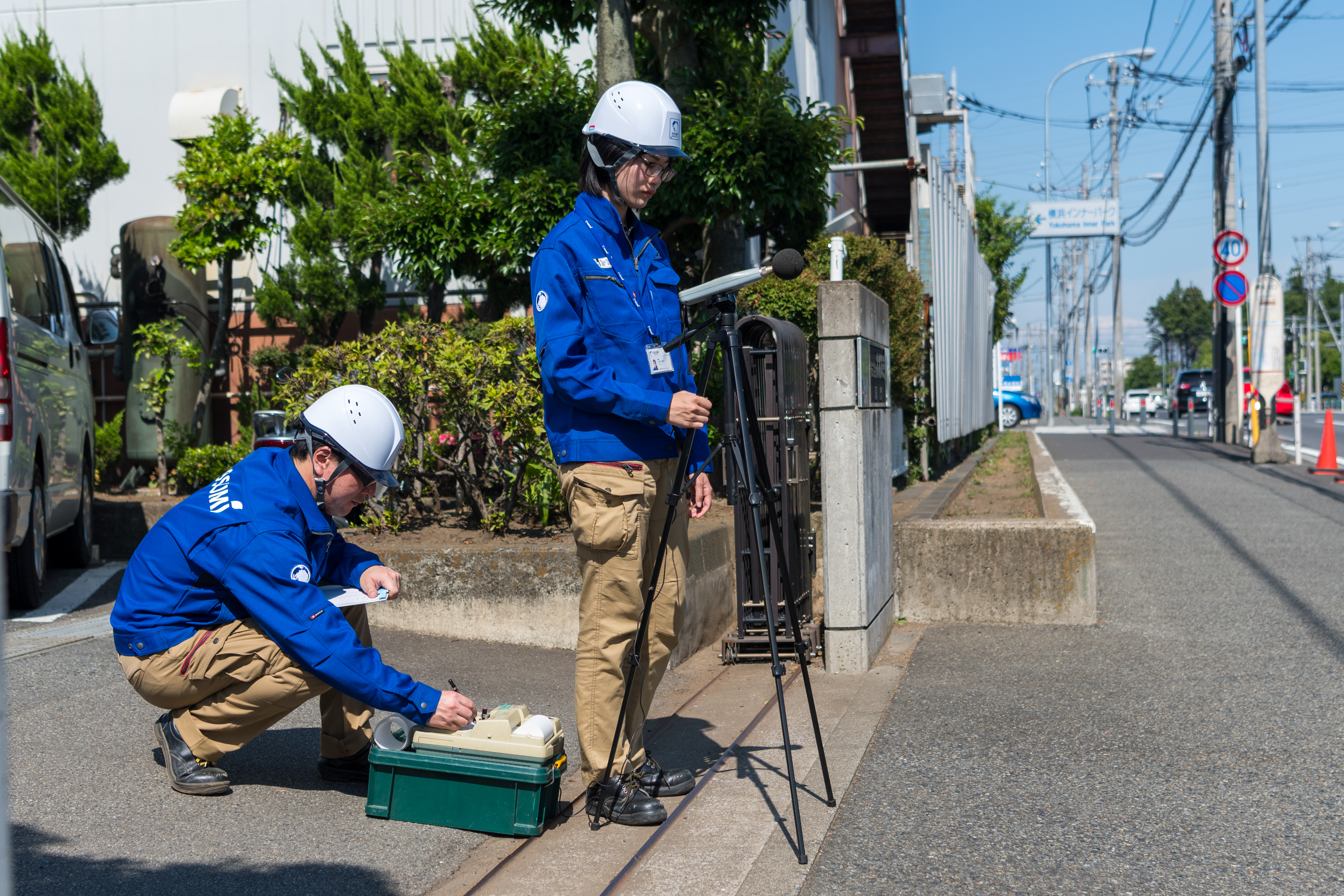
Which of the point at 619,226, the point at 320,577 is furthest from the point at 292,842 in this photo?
the point at 619,226

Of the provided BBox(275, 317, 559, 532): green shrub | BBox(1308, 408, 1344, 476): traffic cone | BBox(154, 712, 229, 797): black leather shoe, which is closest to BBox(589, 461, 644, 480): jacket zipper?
BBox(154, 712, 229, 797): black leather shoe

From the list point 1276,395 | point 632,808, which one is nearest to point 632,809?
point 632,808

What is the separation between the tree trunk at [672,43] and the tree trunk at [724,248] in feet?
3.26

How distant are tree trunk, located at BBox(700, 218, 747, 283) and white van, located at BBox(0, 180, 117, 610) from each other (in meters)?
4.50

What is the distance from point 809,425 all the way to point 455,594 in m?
1.98

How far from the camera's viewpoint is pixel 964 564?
250 inches

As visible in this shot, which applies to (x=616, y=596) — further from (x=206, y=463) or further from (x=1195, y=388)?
(x=1195, y=388)

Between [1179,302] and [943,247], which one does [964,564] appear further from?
[1179,302]

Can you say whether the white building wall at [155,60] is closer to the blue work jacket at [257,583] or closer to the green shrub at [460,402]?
the green shrub at [460,402]

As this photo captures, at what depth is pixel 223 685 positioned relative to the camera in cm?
341

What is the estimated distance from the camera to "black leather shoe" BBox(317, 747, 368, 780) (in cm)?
374

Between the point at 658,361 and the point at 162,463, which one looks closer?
the point at 658,361

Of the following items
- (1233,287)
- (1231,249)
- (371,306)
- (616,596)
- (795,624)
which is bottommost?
(795,624)

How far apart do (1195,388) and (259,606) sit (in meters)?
41.0
